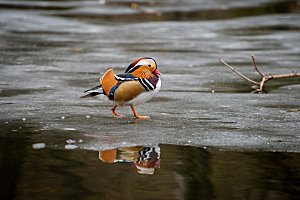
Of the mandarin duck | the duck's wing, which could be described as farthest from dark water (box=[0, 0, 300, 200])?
the duck's wing

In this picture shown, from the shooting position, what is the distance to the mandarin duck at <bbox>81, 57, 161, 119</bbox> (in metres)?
8.26

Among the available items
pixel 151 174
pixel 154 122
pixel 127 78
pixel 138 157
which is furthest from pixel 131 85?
pixel 151 174

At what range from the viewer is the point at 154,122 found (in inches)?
327

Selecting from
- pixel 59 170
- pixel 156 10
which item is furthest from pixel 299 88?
pixel 156 10

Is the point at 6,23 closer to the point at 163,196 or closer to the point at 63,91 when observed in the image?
the point at 63,91

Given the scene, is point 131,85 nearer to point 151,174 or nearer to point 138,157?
point 138,157

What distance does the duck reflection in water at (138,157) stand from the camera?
633 centimetres

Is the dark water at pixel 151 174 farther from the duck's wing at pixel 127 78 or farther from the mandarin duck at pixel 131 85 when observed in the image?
the duck's wing at pixel 127 78

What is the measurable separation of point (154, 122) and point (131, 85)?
0.47 meters

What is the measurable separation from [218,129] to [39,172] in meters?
2.40

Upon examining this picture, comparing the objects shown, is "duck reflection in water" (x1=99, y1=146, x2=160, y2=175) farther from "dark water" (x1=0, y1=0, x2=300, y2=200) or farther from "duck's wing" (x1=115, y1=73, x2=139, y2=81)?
"duck's wing" (x1=115, y1=73, x2=139, y2=81)

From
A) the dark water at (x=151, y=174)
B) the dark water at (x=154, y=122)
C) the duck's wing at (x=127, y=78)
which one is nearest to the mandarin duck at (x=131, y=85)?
the duck's wing at (x=127, y=78)

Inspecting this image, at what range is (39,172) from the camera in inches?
241

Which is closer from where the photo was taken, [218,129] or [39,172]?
[39,172]
